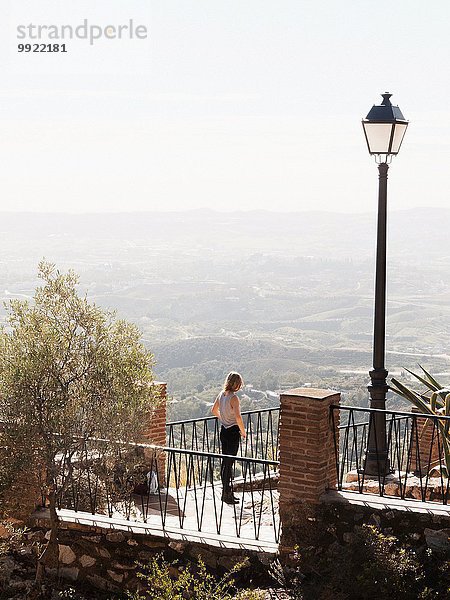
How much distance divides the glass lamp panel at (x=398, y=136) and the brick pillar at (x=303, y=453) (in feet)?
11.0

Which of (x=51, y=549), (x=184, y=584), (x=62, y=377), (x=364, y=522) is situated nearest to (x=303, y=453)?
(x=364, y=522)

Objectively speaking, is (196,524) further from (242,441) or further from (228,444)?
(242,441)

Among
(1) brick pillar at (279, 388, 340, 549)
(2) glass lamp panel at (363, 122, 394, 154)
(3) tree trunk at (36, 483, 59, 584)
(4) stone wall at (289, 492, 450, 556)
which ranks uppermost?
(2) glass lamp panel at (363, 122, 394, 154)

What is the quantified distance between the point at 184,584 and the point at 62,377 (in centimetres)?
247

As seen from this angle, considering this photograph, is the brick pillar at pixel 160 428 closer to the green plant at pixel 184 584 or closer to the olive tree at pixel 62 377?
the olive tree at pixel 62 377

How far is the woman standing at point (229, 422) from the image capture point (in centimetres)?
1073

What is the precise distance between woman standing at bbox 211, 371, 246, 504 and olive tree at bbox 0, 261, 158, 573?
5.72 ft

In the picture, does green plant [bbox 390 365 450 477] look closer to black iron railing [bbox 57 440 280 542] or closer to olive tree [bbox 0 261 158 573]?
black iron railing [bbox 57 440 280 542]

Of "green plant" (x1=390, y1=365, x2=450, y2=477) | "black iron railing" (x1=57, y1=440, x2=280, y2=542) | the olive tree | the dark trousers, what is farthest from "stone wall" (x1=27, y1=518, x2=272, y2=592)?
"green plant" (x1=390, y1=365, x2=450, y2=477)

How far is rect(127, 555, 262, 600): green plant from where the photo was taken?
27.1 feet

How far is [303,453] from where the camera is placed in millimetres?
8812

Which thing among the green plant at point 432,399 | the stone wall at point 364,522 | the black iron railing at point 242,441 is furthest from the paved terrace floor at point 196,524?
the green plant at point 432,399

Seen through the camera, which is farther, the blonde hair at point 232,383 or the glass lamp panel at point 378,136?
the blonde hair at point 232,383

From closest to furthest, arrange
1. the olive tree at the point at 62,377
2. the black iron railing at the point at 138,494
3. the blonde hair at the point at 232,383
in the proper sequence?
the olive tree at the point at 62,377 → the black iron railing at the point at 138,494 → the blonde hair at the point at 232,383
